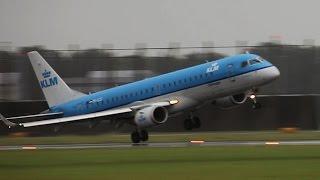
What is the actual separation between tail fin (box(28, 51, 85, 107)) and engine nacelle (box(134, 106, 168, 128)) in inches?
344

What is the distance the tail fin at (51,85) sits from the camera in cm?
4725

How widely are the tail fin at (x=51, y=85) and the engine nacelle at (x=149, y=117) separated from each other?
344 inches

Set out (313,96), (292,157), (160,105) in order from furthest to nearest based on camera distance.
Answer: (313,96)
(160,105)
(292,157)

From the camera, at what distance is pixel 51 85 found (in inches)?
1875

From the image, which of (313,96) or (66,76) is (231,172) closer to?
(313,96)

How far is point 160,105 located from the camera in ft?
132

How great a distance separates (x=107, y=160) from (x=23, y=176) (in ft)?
19.0

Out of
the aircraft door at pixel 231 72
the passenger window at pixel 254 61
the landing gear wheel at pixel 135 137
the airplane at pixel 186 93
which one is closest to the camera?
the landing gear wheel at pixel 135 137

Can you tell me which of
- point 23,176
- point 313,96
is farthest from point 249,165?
point 313,96

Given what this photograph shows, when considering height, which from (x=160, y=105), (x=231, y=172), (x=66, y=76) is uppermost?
(x=66, y=76)

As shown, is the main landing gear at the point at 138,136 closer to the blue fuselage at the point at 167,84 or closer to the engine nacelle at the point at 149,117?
the engine nacelle at the point at 149,117

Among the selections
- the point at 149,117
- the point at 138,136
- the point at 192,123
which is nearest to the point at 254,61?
the point at 192,123

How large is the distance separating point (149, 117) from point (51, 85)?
36.2ft

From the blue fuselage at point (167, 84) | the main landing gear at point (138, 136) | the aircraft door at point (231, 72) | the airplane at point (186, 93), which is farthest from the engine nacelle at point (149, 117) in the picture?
the aircraft door at point (231, 72)
